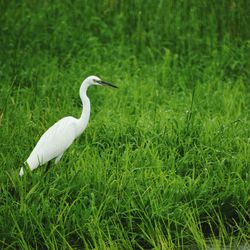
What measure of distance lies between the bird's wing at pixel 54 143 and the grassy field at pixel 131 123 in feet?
0.35

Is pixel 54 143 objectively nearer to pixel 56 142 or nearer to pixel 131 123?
pixel 56 142

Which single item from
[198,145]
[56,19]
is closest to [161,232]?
[198,145]

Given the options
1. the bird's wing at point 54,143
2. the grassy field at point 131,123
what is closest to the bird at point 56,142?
the bird's wing at point 54,143

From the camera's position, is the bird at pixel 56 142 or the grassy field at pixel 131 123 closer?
the grassy field at pixel 131 123

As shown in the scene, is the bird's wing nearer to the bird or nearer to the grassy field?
the bird

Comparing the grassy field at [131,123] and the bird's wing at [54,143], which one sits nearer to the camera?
the grassy field at [131,123]

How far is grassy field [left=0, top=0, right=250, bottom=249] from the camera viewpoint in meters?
4.28

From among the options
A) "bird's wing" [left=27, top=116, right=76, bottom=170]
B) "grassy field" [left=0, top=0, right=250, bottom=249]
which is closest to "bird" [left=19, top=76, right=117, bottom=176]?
"bird's wing" [left=27, top=116, right=76, bottom=170]

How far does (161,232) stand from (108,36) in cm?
377

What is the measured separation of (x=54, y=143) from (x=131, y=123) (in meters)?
0.87

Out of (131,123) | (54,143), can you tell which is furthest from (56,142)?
(131,123)

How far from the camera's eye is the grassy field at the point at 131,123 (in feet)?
14.0

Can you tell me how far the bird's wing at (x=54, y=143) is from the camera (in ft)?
15.9

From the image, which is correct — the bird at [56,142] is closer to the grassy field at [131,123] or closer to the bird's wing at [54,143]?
the bird's wing at [54,143]
